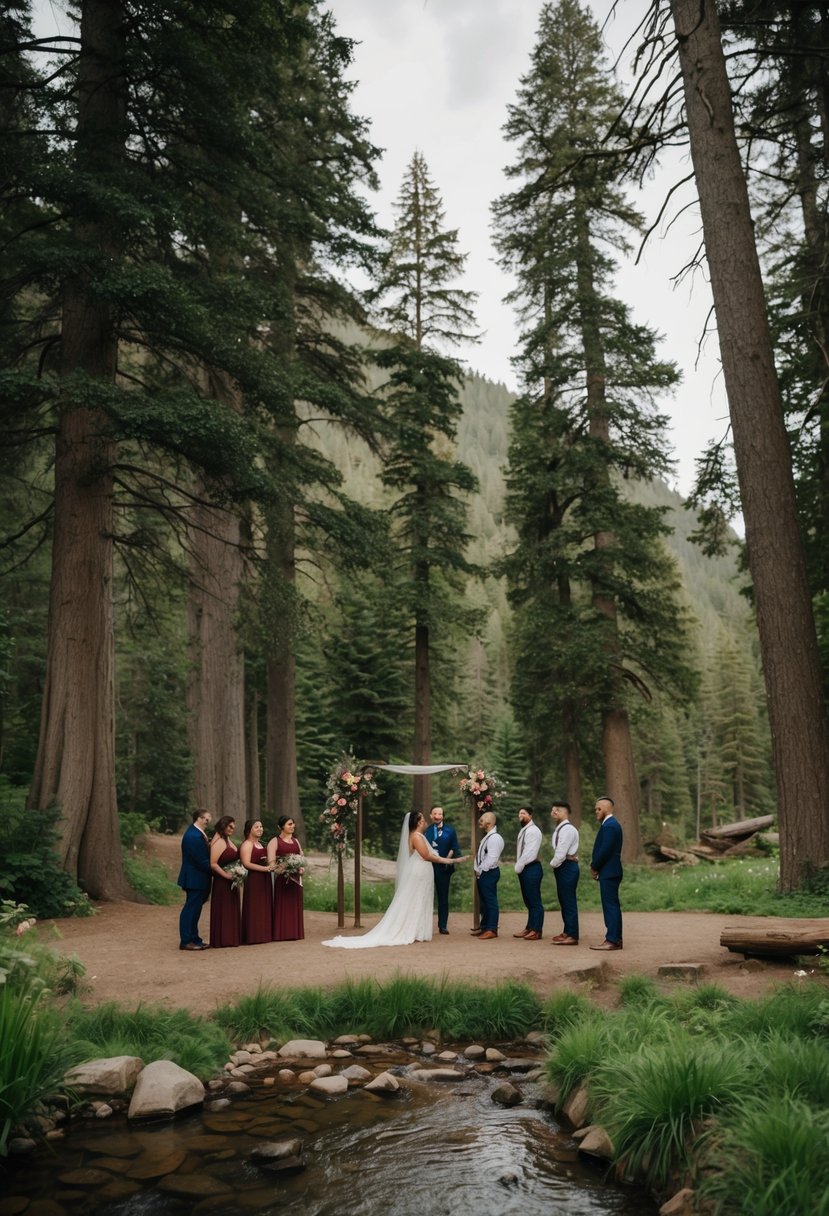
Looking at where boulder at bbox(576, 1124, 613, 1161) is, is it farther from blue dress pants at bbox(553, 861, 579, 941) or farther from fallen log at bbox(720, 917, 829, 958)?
blue dress pants at bbox(553, 861, 579, 941)

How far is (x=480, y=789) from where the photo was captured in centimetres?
1203

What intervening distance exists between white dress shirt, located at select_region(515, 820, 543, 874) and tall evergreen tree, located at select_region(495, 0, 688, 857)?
6.70m

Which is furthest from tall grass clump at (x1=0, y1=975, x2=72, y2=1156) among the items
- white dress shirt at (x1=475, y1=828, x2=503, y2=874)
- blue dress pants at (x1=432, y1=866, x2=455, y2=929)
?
blue dress pants at (x1=432, y1=866, x2=455, y2=929)

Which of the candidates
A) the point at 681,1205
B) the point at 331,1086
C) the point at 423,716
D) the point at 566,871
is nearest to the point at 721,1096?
the point at 681,1205

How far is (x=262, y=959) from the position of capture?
945cm

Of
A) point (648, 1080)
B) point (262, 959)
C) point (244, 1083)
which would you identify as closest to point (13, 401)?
point (262, 959)

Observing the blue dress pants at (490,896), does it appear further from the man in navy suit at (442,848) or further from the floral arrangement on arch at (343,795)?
the floral arrangement on arch at (343,795)

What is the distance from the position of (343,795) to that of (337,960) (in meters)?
3.05

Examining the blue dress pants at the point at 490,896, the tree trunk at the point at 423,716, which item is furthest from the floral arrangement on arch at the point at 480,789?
the tree trunk at the point at 423,716

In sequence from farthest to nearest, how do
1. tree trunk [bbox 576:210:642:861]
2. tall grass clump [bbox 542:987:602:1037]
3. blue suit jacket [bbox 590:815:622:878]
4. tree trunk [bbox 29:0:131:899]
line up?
tree trunk [bbox 576:210:642:861]
tree trunk [bbox 29:0:131:899]
blue suit jacket [bbox 590:815:622:878]
tall grass clump [bbox 542:987:602:1037]

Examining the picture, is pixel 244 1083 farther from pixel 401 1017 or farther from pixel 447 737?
pixel 447 737

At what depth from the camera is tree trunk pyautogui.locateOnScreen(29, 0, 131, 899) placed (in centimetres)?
1176

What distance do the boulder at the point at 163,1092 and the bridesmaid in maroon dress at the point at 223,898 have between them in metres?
4.48

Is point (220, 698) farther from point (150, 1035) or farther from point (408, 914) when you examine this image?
point (150, 1035)
